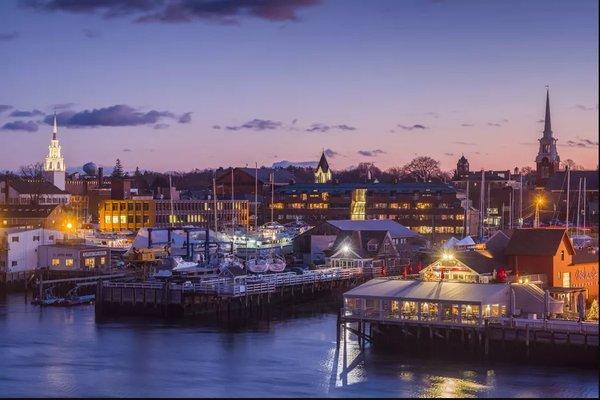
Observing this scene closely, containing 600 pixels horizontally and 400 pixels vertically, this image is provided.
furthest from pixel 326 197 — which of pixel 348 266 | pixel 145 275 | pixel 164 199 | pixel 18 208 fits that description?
pixel 145 275

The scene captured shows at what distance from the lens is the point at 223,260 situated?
61.6 m

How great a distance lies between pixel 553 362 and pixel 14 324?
2566 centimetres

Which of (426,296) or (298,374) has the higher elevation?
(426,296)

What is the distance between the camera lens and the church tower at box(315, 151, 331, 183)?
501 ft

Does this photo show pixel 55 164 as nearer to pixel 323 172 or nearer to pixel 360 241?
pixel 323 172

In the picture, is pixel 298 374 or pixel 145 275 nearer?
pixel 298 374

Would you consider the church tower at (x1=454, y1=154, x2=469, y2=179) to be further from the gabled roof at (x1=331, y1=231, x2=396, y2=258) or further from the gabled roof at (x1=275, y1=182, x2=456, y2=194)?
the gabled roof at (x1=331, y1=231, x2=396, y2=258)

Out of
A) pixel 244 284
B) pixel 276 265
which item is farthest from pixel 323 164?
pixel 244 284

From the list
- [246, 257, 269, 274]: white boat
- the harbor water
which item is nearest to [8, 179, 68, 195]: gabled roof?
[246, 257, 269, 274]: white boat

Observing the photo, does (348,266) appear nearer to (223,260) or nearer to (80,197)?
(223,260)

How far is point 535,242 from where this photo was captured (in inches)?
1893

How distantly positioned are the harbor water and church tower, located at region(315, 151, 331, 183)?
344 ft

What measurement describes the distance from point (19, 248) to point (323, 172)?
91.2 m

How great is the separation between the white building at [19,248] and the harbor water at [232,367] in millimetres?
17452
